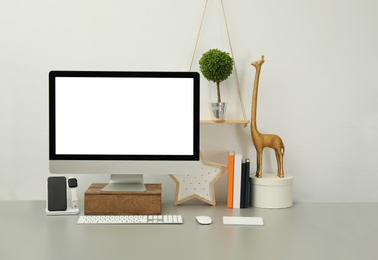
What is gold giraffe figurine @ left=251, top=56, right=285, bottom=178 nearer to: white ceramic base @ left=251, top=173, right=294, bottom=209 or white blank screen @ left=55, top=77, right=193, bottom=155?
white ceramic base @ left=251, top=173, right=294, bottom=209

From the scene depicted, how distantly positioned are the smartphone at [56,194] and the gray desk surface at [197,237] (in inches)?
1.9

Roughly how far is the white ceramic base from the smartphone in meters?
0.76

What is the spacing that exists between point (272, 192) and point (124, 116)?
0.67 meters

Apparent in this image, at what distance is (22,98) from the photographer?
208 centimetres

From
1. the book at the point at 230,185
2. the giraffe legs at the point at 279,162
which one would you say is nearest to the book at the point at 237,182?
the book at the point at 230,185

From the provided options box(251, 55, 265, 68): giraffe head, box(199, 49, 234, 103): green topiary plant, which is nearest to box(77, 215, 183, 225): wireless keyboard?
box(199, 49, 234, 103): green topiary plant

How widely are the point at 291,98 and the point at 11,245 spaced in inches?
51.4

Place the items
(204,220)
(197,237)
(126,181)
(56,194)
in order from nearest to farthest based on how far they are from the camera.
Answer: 1. (197,237)
2. (204,220)
3. (56,194)
4. (126,181)

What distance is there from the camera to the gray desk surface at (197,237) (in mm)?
1363

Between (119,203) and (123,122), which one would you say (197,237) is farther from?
(123,122)

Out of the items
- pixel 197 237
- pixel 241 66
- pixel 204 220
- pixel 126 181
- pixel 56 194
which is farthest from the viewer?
pixel 241 66

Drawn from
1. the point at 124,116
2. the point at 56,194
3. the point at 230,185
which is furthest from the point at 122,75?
the point at 230,185

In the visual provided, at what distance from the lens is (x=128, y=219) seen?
1.70m

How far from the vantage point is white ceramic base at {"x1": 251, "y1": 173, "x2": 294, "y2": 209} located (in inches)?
75.9
